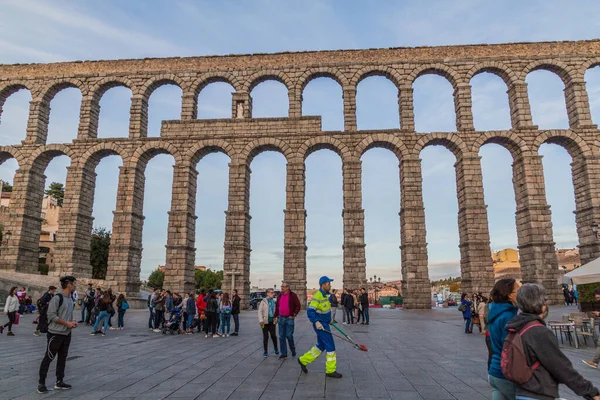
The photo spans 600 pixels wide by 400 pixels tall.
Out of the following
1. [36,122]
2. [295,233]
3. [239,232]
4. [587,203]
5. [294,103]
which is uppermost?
[294,103]

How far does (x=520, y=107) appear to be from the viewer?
2930 centimetres

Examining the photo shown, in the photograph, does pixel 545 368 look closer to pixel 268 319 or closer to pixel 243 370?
pixel 243 370

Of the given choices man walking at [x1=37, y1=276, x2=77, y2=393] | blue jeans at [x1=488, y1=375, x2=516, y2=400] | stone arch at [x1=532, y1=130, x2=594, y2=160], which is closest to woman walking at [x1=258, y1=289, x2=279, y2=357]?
man walking at [x1=37, y1=276, x2=77, y2=393]

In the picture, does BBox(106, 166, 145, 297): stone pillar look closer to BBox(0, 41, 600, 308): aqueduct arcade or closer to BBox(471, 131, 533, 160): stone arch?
BBox(0, 41, 600, 308): aqueduct arcade

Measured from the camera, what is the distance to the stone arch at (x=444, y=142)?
29.0 m

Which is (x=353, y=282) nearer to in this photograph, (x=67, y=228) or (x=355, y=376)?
(x=355, y=376)

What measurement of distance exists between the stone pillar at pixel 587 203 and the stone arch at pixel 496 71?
25.1 ft

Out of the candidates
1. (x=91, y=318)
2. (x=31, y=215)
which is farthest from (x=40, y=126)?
(x=91, y=318)

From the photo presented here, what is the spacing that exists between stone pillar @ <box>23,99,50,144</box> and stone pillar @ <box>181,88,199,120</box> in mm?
11802

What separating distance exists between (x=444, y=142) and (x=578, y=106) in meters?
9.92

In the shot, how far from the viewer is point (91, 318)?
1781cm

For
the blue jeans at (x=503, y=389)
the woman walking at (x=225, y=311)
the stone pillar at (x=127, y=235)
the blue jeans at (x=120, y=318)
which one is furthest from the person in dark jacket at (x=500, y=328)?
the stone pillar at (x=127, y=235)

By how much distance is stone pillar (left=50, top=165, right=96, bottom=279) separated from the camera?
2894 cm

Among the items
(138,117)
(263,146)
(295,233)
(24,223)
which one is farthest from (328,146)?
(24,223)
